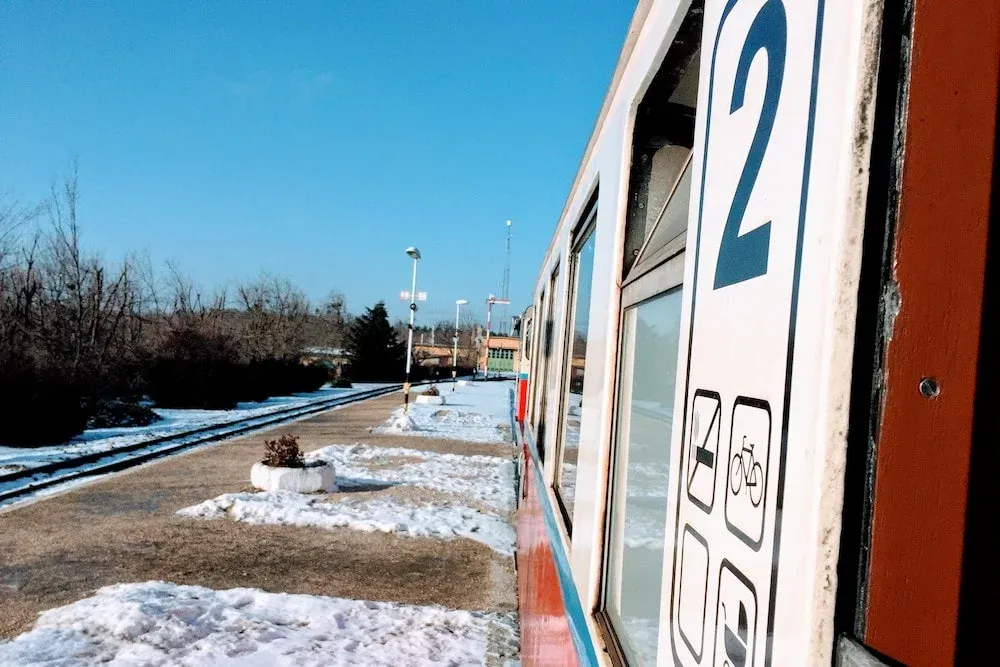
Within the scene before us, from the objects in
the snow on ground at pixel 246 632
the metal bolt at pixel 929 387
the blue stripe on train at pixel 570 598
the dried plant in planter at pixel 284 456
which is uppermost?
the metal bolt at pixel 929 387

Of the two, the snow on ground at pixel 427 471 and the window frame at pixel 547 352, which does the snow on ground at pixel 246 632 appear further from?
the snow on ground at pixel 427 471

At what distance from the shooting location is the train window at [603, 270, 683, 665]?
1.40 meters

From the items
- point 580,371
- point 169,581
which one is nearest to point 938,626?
point 580,371

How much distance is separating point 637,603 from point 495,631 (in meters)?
3.68

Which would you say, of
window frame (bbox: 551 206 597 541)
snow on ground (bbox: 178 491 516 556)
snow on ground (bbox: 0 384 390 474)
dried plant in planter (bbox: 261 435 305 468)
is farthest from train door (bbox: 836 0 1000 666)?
snow on ground (bbox: 0 384 390 474)

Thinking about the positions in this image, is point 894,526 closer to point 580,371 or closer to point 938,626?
point 938,626

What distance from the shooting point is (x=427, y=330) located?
9831 centimetres

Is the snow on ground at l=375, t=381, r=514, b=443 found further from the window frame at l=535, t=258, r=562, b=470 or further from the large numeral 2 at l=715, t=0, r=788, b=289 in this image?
the large numeral 2 at l=715, t=0, r=788, b=289

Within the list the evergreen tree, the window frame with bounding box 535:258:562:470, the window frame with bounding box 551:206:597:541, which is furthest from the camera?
the evergreen tree

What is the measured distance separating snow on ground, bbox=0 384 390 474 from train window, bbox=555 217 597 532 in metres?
9.42

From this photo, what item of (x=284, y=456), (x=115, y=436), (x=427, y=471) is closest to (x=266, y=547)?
(x=284, y=456)

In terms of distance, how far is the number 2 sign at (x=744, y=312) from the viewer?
74 centimetres

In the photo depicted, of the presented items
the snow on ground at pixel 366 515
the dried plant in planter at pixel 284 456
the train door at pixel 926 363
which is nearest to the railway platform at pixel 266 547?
the snow on ground at pixel 366 515

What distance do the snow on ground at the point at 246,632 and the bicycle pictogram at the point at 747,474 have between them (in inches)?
153
